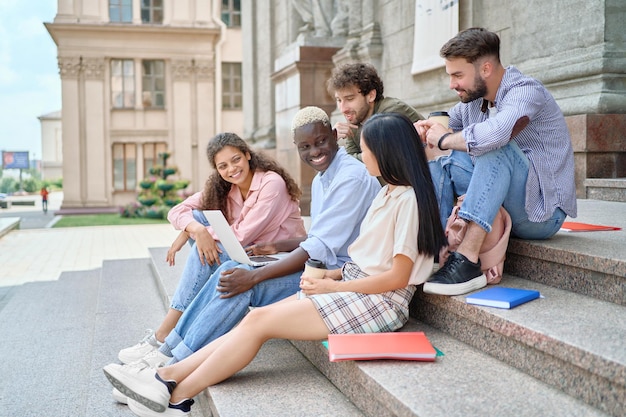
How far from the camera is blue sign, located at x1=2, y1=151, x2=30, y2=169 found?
3912 centimetres

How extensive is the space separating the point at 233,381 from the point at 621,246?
1943 millimetres

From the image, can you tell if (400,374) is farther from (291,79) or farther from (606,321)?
(291,79)

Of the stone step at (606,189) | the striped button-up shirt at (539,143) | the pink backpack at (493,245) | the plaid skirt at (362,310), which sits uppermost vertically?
the striped button-up shirt at (539,143)

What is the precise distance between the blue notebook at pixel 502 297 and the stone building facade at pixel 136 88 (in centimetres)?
2702

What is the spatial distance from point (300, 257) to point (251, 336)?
26.3 inches

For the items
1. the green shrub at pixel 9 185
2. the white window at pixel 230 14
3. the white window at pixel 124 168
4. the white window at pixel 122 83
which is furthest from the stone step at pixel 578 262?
the green shrub at pixel 9 185

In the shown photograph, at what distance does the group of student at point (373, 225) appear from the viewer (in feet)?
9.26

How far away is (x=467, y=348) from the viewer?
2.79 m

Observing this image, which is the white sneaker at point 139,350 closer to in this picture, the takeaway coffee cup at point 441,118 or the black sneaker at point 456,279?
the black sneaker at point 456,279

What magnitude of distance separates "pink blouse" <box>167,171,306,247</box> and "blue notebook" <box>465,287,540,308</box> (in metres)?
1.48

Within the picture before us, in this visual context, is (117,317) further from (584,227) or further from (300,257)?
(584,227)

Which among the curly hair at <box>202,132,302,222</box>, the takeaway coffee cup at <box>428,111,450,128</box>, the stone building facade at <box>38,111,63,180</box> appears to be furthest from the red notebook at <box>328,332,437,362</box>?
the stone building facade at <box>38,111,63,180</box>

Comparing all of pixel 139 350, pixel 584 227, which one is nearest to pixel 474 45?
pixel 584 227

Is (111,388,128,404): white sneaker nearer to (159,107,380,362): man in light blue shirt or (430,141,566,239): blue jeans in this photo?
(159,107,380,362): man in light blue shirt
